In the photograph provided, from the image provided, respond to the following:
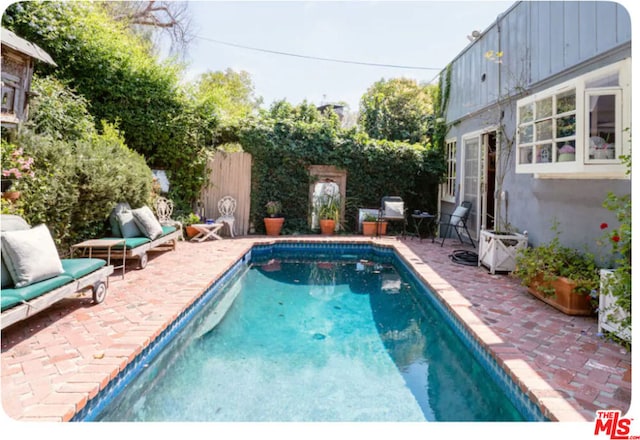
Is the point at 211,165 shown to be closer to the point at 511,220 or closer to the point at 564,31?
the point at 511,220

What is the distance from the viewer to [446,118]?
9883 mm

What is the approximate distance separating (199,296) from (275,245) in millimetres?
4060

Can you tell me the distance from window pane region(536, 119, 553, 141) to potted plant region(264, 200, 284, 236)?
19.4ft

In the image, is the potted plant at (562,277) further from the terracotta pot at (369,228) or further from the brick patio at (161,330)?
the terracotta pot at (369,228)

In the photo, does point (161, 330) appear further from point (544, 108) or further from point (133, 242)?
point (544, 108)

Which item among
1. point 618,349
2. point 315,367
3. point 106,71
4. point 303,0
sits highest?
point 106,71

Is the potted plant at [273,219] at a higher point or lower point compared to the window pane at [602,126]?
lower

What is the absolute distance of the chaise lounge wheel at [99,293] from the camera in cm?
387

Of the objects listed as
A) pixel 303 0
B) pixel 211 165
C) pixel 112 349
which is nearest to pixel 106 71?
pixel 211 165

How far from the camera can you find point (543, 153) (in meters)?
4.70

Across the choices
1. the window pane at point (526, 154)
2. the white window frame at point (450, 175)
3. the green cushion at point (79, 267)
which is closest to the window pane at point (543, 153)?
the window pane at point (526, 154)

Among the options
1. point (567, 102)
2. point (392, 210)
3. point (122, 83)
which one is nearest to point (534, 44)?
point (567, 102)

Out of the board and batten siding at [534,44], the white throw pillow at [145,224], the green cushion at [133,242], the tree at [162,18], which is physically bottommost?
the green cushion at [133,242]

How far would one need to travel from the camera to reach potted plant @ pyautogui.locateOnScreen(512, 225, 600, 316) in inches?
151
